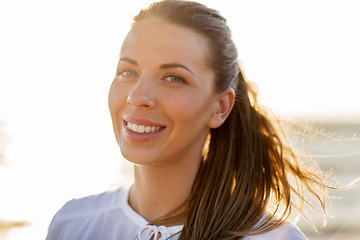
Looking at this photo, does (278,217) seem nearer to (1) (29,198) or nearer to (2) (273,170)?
(2) (273,170)

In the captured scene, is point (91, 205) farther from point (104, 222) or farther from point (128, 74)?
point (128, 74)

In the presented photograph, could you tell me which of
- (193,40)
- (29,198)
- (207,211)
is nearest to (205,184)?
(207,211)

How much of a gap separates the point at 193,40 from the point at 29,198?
481 cm

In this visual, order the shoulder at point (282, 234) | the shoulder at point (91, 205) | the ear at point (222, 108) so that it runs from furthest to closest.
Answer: the shoulder at point (91, 205) < the ear at point (222, 108) < the shoulder at point (282, 234)

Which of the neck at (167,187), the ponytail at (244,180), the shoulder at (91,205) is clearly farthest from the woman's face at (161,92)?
the shoulder at (91,205)

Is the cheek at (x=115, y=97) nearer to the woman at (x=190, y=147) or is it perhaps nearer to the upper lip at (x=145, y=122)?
A: the woman at (x=190, y=147)

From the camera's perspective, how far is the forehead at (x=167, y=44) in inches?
109

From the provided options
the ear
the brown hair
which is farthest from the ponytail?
the ear

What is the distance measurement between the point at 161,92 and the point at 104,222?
3.03ft

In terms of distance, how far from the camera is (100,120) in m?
15.0

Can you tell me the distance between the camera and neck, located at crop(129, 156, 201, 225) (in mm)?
2988

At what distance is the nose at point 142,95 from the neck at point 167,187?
432mm

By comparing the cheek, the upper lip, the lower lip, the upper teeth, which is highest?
the cheek

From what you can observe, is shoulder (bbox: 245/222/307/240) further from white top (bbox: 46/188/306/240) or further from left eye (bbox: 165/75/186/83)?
left eye (bbox: 165/75/186/83)
